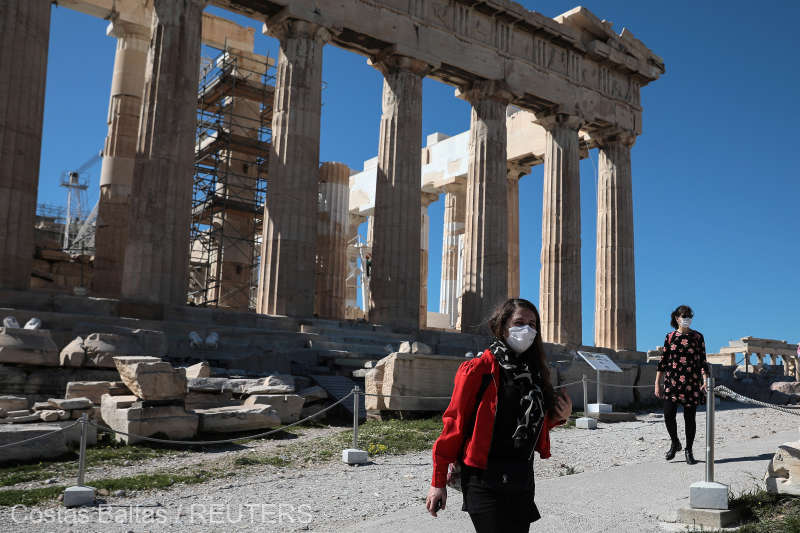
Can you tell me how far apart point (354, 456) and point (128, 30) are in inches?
793

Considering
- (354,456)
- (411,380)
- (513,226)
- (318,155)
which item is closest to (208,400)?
(411,380)

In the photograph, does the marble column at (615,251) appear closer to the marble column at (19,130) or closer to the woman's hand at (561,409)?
the marble column at (19,130)

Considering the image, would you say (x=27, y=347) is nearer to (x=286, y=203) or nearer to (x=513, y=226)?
(x=286, y=203)

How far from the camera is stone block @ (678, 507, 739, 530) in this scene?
621 centimetres

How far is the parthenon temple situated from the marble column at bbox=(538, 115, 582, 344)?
0.22 ft

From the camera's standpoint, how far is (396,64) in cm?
2480

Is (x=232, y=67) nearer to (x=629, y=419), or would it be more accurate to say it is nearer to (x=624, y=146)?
(x=624, y=146)

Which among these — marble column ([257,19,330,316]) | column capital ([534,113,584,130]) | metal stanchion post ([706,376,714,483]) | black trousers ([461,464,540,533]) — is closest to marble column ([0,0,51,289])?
marble column ([257,19,330,316])

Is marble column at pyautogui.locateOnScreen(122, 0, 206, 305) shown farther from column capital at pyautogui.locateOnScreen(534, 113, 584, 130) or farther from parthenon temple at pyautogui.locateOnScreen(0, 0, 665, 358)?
column capital at pyautogui.locateOnScreen(534, 113, 584, 130)

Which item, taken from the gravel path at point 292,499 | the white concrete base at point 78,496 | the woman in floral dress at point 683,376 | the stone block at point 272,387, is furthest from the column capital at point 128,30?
the woman in floral dress at point 683,376

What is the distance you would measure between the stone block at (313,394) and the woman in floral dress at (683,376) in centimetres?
663

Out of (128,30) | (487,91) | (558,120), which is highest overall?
(128,30)

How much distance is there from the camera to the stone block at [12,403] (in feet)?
36.9

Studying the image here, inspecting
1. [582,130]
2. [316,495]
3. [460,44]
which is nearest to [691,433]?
[316,495]
